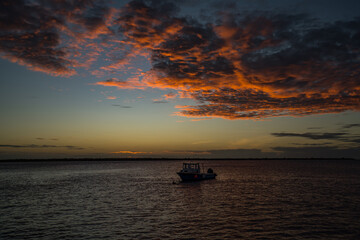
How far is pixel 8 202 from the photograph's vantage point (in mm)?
42562

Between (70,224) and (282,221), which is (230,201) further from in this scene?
(70,224)

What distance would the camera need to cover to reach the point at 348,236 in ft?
79.1

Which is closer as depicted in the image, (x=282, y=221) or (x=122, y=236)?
(x=122, y=236)

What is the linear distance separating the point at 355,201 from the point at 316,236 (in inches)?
A: 974

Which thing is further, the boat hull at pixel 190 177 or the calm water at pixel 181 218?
the boat hull at pixel 190 177

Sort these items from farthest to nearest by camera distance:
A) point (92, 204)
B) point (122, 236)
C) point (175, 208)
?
point (92, 204) < point (175, 208) < point (122, 236)

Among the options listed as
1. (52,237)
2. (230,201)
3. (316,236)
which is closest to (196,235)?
(316,236)

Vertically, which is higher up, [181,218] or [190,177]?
[181,218]

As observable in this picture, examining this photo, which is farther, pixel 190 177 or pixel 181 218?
pixel 190 177

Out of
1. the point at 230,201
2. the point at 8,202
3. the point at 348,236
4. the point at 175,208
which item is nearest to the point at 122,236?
the point at 175,208

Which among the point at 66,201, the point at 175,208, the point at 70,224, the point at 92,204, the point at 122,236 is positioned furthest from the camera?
the point at 66,201

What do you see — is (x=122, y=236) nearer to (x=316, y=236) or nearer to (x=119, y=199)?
(x=316, y=236)

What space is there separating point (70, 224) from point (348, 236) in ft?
91.7

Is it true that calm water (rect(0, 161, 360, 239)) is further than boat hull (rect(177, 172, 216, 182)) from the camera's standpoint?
No
